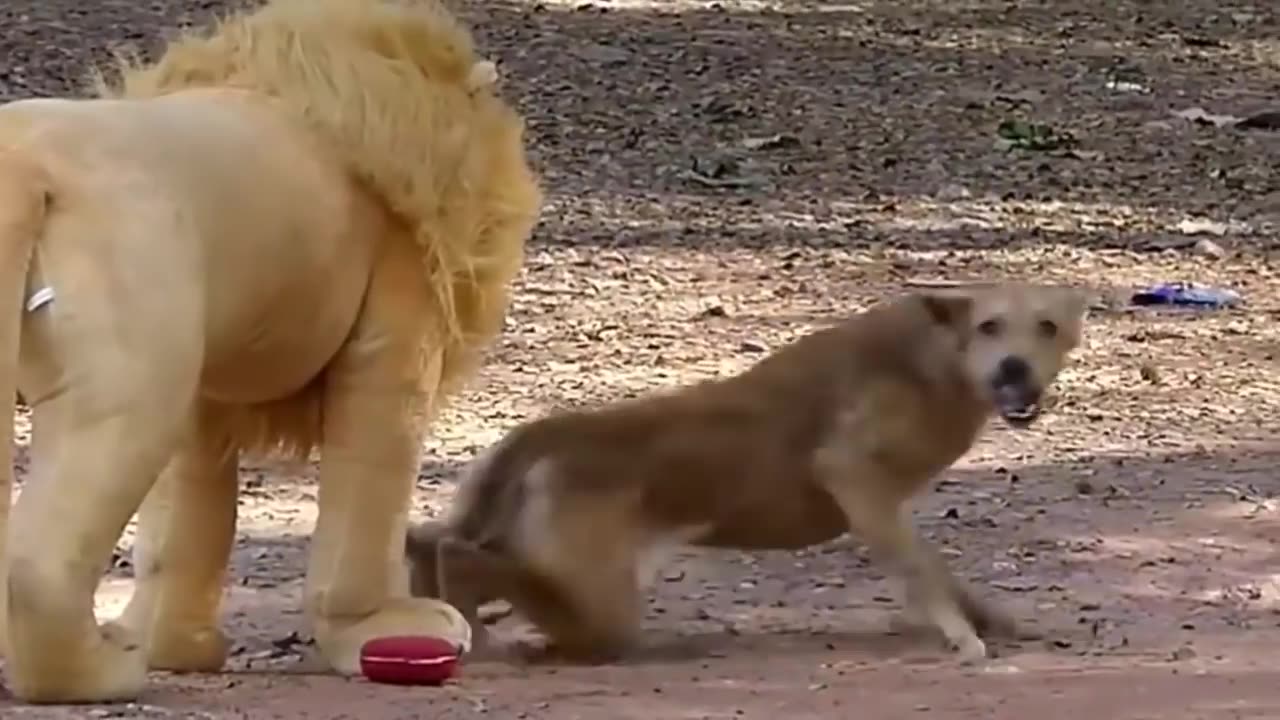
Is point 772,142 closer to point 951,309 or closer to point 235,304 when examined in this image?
point 951,309

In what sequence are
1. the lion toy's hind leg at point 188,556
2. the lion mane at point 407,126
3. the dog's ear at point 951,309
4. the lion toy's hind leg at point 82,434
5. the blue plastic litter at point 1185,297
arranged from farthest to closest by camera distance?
1. the blue plastic litter at point 1185,297
2. the dog's ear at point 951,309
3. the lion toy's hind leg at point 188,556
4. the lion mane at point 407,126
5. the lion toy's hind leg at point 82,434

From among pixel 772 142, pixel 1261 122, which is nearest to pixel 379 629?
pixel 772 142

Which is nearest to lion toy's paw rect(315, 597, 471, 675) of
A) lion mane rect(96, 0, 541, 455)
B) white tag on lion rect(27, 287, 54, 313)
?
lion mane rect(96, 0, 541, 455)

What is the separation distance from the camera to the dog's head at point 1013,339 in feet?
21.4

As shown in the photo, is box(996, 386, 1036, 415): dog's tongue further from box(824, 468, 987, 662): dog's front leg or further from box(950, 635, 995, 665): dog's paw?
box(950, 635, 995, 665): dog's paw

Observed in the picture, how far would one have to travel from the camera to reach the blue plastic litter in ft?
35.5

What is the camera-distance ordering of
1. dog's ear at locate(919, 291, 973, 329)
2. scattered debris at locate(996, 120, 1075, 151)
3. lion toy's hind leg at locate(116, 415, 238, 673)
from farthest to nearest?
scattered debris at locate(996, 120, 1075, 151) → dog's ear at locate(919, 291, 973, 329) → lion toy's hind leg at locate(116, 415, 238, 673)

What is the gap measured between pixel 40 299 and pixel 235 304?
40cm

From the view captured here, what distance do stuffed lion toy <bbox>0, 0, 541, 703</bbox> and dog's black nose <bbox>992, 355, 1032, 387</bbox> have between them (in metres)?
1.21

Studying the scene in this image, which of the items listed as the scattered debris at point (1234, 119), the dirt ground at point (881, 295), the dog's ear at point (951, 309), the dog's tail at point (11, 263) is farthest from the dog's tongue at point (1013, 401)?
the scattered debris at point (1234, 119)

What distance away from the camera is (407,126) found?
566 centimetres

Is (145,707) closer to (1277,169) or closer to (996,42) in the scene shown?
(1277,169)

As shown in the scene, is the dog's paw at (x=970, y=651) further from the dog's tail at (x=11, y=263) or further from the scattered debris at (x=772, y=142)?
the scattered debris at (x=772, y=142)

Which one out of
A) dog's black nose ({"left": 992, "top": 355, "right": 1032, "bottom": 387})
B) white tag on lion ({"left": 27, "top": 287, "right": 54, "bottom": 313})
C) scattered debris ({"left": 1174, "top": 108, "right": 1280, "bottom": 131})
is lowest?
scattered debris ({"left": 1174, "top": 108, "right": 1280, "bottom": 131})
